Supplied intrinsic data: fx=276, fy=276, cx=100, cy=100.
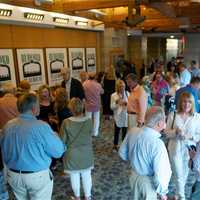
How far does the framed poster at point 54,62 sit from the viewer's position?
6.90 meters

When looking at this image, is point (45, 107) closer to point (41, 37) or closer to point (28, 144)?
point (28, 144)

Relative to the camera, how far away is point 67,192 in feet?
12.2

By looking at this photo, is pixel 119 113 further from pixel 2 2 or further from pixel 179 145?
pixel 2 2

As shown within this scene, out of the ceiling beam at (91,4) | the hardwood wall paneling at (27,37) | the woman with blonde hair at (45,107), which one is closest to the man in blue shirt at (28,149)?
the woman with blonde hair at (45,107)

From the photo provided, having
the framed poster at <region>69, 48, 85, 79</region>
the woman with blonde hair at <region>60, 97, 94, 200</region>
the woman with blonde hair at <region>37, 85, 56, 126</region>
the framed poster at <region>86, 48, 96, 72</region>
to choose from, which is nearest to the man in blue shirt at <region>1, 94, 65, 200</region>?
the woman with blonde hair at <region>60, 97, 94, 200</region>

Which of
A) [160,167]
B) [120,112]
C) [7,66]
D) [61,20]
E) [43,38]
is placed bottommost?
[120,112]

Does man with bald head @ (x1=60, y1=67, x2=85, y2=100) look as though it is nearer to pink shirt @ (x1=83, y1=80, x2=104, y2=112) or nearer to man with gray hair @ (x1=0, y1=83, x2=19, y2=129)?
pink shirt @ (x1=83, y1=80, x2=104, y2=112)

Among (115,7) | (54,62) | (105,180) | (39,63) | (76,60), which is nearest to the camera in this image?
(105,180)

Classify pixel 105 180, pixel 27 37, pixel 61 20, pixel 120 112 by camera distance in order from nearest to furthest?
1. pixel 105 180
2. pixel 120 112
3. pixel 27 37
4. pixel 61 20

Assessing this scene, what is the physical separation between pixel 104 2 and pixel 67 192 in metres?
3.59

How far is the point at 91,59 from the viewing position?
912 cm

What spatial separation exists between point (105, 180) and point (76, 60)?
4.83 m

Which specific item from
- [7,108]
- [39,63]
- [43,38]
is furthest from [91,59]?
[7,108]

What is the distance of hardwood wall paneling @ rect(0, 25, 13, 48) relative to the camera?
5461 millimetres
